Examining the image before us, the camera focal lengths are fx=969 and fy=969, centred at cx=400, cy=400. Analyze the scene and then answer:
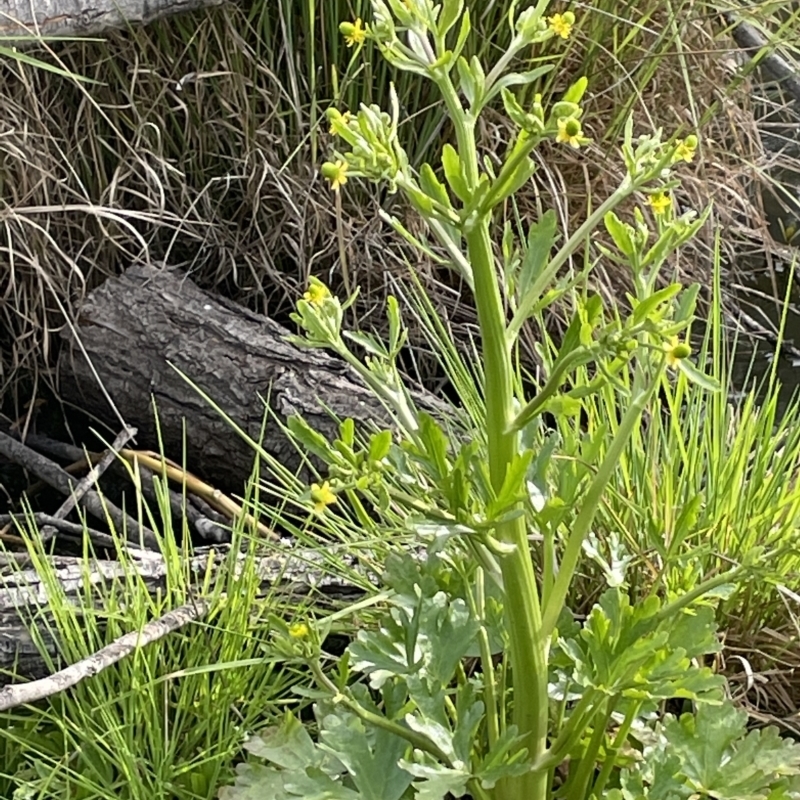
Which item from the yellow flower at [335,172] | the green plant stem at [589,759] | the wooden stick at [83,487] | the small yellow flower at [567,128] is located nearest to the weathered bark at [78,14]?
the wooden stick at [83,487]

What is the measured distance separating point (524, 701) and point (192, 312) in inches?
33.7

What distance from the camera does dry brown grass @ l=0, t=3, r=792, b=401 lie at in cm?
131

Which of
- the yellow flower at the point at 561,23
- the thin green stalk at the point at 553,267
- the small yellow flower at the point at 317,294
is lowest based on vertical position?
the small yellow flower at the point at 317,294

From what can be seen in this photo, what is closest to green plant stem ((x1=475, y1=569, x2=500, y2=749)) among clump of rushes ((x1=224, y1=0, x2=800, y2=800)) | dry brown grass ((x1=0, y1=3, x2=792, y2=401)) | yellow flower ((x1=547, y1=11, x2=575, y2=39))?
clump of rushes ((x1=224, y1=0, x2=800, y2=800))

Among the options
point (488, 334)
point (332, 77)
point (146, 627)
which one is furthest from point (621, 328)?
point (332, 77)

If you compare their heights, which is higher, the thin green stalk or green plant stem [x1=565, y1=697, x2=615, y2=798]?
the thin green stalk

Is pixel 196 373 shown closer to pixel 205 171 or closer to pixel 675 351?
pixel 205 171

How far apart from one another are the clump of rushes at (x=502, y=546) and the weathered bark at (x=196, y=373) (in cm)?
58

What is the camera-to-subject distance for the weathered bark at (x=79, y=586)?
33.4 inches

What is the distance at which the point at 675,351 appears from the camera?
51 cm

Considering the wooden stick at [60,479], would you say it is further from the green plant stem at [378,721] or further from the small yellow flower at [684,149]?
the small yellow flower at [684,149]

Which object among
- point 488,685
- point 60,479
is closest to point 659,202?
point 488,685

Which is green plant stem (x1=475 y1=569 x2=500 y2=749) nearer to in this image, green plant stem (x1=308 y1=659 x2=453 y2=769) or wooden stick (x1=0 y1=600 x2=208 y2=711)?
green plant stem (x1=308 y1=659 x2=453 y2=769)

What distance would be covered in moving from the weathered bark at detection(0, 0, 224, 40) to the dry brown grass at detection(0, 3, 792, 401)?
0.11 meters
